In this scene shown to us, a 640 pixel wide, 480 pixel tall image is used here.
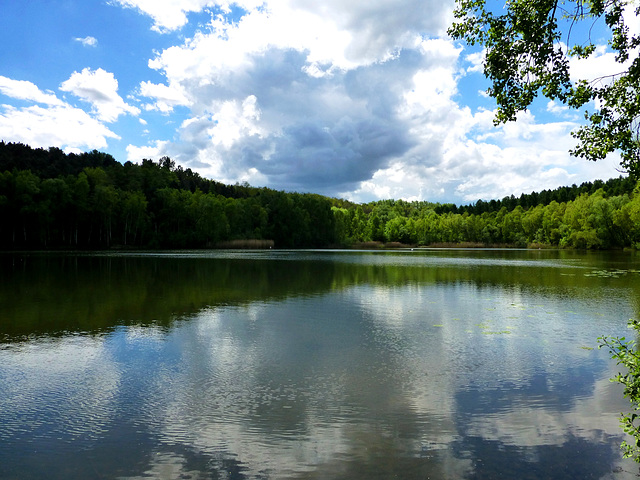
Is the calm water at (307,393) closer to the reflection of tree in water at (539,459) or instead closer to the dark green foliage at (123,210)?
the reflection of tree in water at (539,459)

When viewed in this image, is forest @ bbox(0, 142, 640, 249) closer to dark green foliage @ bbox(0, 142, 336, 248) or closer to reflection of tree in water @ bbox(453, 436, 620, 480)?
dark green foliage @ bbox(0, 142, 336, 248)

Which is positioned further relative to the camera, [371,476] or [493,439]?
[493,439]

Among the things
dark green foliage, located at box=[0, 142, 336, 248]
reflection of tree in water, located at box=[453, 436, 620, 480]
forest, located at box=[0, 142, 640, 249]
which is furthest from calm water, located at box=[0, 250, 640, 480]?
dark green foliage, located at box=[0, 142, 336, 248]

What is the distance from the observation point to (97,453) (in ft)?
19.0

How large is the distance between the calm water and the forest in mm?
60976

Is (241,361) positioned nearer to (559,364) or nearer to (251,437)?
(251,437)

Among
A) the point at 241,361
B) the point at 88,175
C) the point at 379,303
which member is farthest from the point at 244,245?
the point at 241,361

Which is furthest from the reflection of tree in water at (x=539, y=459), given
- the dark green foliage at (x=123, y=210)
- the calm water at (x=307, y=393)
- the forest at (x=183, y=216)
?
the dark green foliage at (x=123, y=210)

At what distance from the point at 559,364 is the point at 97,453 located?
30.5ft

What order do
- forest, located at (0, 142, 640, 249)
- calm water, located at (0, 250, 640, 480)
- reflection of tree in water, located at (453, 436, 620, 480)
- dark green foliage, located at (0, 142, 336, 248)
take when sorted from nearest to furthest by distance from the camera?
reflection of tree in water, located at (453, 436, 620, 480) < calm water, located at (0, 250, 640, 480) < dark green foliage, located at (0, 142, 336, 248) < forest, located at (0, 142, 640, 249)

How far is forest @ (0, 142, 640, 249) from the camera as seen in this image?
84938 millimetres

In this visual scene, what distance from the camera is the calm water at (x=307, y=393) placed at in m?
5.62

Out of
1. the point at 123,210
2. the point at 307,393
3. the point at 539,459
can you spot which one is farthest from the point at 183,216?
the point at 539,459

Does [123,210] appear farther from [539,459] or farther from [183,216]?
[539,459]
